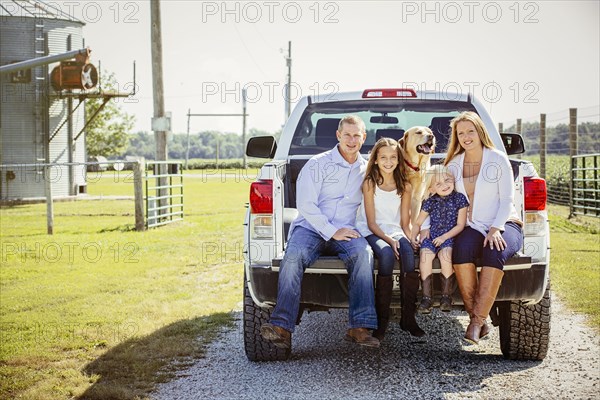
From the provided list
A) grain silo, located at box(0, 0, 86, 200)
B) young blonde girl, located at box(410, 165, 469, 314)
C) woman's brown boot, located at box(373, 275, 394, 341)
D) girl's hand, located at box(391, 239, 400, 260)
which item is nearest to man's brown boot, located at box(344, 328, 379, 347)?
woman's brown boot, located at box(373, 275, 394, 341)

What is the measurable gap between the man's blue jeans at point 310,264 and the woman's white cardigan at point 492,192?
2.66 ft

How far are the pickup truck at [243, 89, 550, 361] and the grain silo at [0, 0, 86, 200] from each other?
27924 millimetres

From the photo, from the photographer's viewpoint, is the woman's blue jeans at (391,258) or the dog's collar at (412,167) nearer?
the woman's blue jeans at (391,258)

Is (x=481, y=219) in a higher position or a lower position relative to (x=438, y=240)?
higher

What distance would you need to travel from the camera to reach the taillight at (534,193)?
579cm

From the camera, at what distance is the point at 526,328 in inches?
242

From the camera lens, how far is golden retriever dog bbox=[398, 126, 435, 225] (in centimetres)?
591

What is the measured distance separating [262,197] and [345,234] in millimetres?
643

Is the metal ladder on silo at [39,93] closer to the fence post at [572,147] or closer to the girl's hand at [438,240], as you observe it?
the fence post at [572,147]

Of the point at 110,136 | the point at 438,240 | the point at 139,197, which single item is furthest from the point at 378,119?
the point at 110,136

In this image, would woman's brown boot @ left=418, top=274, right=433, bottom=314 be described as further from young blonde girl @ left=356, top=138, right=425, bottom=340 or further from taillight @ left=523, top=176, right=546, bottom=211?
taillight @ left=523, top=176, right=546, bottom=211

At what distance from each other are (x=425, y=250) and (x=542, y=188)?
1005mm

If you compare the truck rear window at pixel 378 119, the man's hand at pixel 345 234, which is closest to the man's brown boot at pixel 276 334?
the man's hand at pixel 345 234

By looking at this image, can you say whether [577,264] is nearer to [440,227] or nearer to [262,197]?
[440,227]
